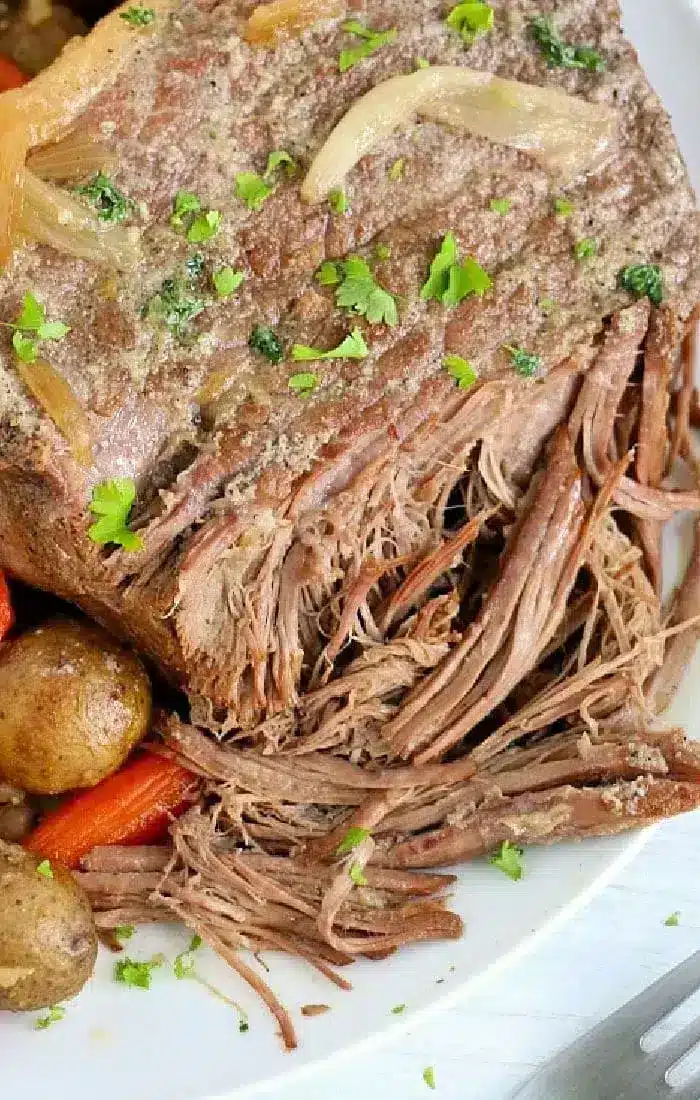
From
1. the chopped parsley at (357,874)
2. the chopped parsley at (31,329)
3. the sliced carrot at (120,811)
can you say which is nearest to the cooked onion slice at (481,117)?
the chopped parsley at (31,329)

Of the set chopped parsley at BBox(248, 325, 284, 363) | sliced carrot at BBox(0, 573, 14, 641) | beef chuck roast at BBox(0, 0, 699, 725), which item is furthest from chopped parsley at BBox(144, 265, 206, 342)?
sliced carrot at BBox(0, 573, 14, 641)

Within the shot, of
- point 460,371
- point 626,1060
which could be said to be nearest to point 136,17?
point 460,371

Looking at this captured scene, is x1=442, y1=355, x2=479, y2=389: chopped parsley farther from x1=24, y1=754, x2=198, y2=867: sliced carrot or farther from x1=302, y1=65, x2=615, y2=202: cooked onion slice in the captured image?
Answer: x1=24, y1=754, x2=198, y2=867: sliced carrot

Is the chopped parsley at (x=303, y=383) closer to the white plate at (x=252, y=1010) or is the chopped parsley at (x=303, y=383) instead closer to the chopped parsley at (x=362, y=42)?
the chopped parsley at (x=362, y=42)

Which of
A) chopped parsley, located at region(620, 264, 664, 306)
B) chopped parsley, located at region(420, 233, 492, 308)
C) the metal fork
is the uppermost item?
chopped parsley, located at region(420, 233, 492, 308)

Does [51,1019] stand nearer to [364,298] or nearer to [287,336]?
[287,336]

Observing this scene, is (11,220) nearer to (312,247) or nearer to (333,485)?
(312,247)
